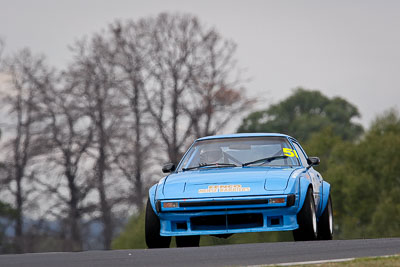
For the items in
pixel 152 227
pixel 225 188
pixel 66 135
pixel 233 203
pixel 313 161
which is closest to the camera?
pixel 233 203

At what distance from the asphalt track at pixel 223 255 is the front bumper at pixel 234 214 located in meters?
0.35

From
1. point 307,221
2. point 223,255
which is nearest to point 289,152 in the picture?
point 307,221

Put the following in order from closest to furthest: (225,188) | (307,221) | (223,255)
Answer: (223,255)
(225,188)
(307,221)

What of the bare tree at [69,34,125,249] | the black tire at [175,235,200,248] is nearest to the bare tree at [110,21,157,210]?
the bare tree at [69,34,125,249]

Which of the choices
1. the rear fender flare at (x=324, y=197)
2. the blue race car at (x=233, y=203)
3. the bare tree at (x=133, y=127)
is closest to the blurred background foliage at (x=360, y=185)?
the bare tree at (x=133, y=127)

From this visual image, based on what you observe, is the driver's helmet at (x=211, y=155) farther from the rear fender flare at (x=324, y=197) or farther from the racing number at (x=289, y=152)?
the rear fender flare at (x=324, y=197)

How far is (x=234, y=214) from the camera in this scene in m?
11.7

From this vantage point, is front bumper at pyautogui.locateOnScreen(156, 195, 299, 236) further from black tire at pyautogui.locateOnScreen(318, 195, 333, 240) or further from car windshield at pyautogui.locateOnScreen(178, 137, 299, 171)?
black tire at pyautogui.locateOnScreen(318, 195, 333, 240)

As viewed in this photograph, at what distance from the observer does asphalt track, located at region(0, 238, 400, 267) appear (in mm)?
9336

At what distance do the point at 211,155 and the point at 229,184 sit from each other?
65.4 inches

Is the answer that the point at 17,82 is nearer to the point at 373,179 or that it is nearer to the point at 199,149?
the point at 373,179

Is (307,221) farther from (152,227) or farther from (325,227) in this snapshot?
(152,227)

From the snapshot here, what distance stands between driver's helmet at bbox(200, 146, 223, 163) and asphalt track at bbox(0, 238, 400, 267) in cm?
209

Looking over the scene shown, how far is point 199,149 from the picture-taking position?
13656mm
